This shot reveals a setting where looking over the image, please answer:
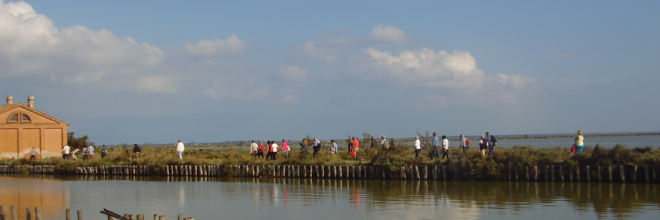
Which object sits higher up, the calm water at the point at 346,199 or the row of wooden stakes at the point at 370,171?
the row of wooden stakes at the point at 370,171

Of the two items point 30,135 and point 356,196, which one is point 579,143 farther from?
point 30,135

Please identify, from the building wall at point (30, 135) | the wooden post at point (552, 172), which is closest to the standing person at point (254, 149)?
the wooden post at point (552, 172)

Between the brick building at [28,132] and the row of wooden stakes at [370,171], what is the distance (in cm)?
435

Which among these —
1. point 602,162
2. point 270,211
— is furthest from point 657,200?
point 270,211

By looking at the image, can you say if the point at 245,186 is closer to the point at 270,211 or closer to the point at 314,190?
the point at 314,190

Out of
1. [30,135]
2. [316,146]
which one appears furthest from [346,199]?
[30,135]

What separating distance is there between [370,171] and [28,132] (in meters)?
28.3

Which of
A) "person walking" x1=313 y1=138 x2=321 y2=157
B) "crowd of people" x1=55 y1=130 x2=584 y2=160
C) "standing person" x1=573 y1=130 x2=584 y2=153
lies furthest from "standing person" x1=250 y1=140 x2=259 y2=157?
"standing person" x1=573 y1=130 x2=584 y2=153

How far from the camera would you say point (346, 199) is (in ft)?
77.5

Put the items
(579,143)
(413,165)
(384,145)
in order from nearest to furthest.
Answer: (579,143) → (413,165) → (384,145)

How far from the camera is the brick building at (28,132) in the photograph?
46.3 m

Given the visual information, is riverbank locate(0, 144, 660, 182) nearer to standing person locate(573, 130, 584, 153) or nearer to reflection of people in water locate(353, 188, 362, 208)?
standing person locate(573, 130, 584, 153)

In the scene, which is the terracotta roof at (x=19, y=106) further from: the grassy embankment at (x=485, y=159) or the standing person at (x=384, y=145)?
the standing person at (x=384, y=145)

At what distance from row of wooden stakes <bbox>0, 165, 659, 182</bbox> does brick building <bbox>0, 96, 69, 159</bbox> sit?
14.3 feet
